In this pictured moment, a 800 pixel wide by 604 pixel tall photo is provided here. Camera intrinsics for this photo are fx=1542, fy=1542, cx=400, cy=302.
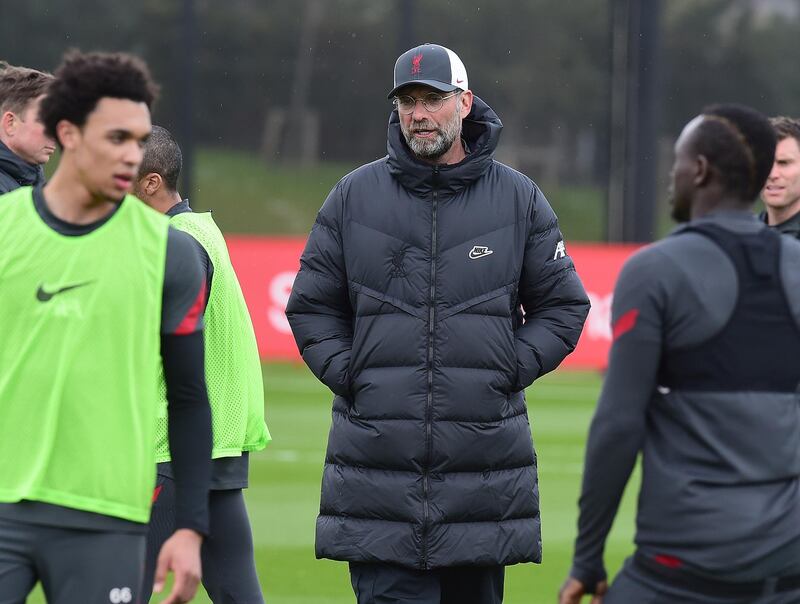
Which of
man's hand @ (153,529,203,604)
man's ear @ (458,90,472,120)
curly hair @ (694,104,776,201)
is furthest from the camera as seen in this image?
man's ear @ (458,90,472,120)

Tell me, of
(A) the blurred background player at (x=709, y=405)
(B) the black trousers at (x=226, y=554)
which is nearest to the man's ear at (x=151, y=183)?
(B) the black trousers at (x=226, y=554)

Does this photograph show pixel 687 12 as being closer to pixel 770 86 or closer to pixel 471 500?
pixel 770 86

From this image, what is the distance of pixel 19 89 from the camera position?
5910 mm

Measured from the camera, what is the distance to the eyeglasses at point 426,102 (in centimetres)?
549

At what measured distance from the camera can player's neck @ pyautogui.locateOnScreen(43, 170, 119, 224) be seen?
12.9 feet

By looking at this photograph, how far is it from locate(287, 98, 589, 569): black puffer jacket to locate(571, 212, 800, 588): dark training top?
5.00ft

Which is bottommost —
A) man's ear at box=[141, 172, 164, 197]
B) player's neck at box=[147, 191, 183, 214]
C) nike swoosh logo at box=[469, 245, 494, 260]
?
nike swoosh logo at box=[469, 245, 494, 260]

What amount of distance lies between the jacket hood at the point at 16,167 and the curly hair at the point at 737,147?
293cm

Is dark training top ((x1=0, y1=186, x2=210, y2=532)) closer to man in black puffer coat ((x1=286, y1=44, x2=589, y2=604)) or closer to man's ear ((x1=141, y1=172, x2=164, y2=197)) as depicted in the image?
man in black puffer coat ((x1=286, y1=44, x2=589, y2=604))

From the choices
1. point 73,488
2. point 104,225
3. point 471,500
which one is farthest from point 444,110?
point 73,488

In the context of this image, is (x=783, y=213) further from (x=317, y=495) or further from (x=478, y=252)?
(x=317, y=495)

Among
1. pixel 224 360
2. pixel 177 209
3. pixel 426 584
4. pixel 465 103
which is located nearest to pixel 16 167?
pixel 177 209

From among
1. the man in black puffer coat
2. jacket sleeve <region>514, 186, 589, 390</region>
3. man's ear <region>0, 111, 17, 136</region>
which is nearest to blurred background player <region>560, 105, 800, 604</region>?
the man in black puffer coat

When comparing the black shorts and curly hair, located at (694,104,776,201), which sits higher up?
curly hair, located at (694,104,776,201)
